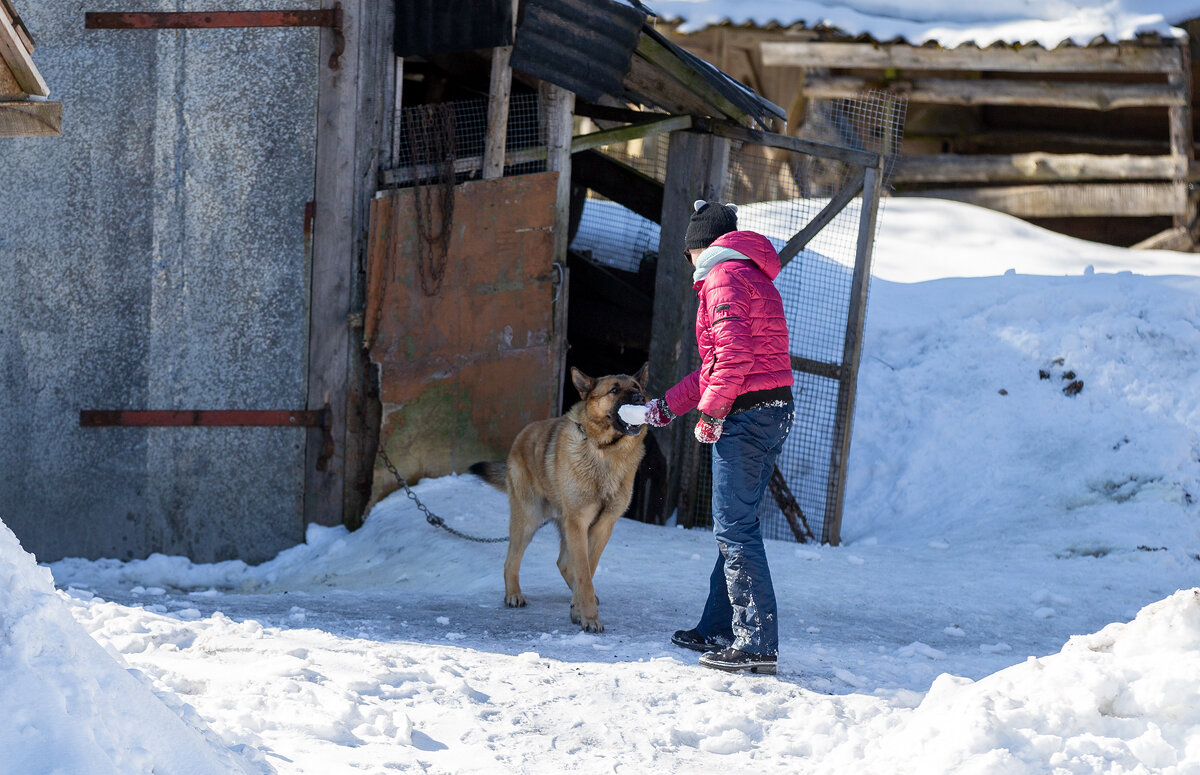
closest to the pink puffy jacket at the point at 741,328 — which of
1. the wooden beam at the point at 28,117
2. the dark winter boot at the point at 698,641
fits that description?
the dark winter boot at the point at 698,641

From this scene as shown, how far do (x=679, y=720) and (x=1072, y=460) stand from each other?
5404mm

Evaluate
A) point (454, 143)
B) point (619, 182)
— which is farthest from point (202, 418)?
point (619, 182)

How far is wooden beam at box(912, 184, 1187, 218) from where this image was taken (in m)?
14.0

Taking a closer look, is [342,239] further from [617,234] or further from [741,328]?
[741,328]

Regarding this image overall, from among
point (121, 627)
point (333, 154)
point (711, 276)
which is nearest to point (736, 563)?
point (711, 276)

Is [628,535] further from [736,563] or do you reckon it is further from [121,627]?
[121,627]

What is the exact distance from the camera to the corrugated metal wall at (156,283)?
23.9 feet

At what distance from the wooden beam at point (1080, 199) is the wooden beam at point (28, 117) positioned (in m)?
12.1

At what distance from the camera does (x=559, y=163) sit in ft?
26.1

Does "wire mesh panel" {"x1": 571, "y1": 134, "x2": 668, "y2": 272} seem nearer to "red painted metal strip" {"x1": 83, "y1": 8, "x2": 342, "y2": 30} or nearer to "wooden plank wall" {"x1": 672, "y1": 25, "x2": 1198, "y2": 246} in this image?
"red painted metal strip" {"x1": 83, "y1": 8, "x2": 342, "y2": 30}

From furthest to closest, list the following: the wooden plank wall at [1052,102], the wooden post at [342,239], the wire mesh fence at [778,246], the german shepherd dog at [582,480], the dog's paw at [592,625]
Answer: the wooden plank wall at [1052,102] < the wire mesh fence at [778,246] < the wooden post at [342,239] < the german shepherd dog at [582,480] < the dog's paw at [592,625]

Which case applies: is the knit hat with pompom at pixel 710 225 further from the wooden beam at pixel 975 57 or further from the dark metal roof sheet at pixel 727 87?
the wooden beam at pixel 975 57

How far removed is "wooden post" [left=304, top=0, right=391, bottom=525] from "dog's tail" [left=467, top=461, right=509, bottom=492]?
56.4 inches

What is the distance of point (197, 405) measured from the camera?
755 centimetres
